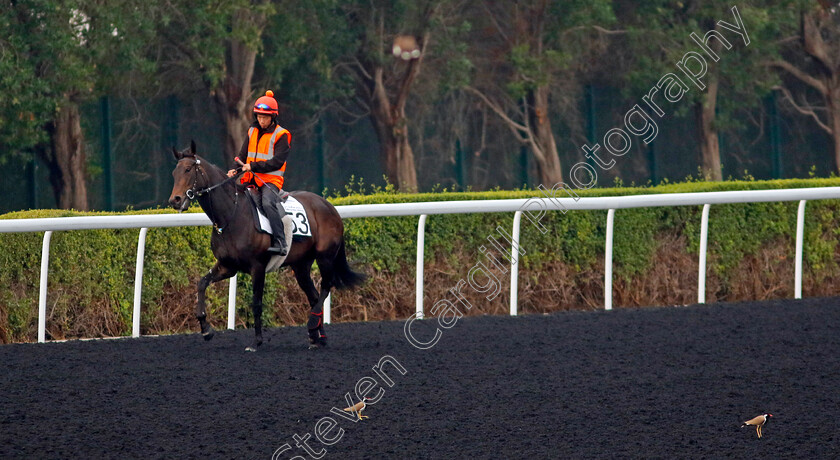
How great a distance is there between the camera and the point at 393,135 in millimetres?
19469

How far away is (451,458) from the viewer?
167 inches

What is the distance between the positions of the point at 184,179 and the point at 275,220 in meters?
0.62

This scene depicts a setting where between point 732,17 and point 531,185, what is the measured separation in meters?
4.82

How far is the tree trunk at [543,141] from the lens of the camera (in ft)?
68.5

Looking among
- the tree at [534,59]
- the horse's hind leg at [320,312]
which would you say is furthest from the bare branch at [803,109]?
the horse's hind leg at [320,312]

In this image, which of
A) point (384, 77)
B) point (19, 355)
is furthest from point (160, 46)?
point (19, 355)

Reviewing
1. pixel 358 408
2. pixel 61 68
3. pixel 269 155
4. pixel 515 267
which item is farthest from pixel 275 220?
pixel 61 68

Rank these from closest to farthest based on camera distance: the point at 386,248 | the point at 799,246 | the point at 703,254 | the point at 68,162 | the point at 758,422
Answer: the point at 758,422, the point at 386,248, the point at 703,254, the point at 799,246, the point at 68,162

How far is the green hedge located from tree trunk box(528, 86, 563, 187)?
10168 millimetres

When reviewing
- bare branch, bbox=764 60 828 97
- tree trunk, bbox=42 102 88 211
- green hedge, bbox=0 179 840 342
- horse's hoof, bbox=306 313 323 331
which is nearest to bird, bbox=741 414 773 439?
horse's hoof, bbox=306 313 323 331

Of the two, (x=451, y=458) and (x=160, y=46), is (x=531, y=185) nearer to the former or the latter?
(x=160, y=46)

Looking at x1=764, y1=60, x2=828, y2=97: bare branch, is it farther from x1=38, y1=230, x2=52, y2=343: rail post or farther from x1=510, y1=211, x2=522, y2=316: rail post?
x1=38, y1=230, x2=52, y2=343: rail post

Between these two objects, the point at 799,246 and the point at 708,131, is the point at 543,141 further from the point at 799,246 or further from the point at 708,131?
the point at 799,246

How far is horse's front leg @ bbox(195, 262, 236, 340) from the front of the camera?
6.77 metres
